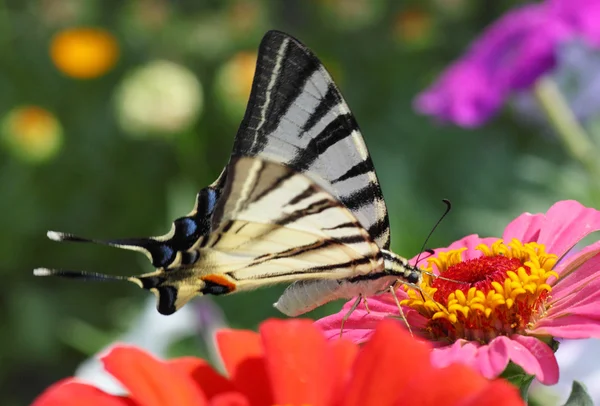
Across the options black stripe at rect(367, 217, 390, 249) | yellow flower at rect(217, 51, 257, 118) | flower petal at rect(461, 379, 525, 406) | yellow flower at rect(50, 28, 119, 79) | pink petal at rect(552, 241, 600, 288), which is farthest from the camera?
yellow flower at rect(50, 28, 119, 79)

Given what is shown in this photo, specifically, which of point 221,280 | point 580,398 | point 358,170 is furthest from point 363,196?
point 580,398

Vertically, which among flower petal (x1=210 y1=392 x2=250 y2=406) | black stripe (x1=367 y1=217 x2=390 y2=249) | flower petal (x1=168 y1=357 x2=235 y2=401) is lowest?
black stripe (x1=367 y1=217 x2=390 y2=249)

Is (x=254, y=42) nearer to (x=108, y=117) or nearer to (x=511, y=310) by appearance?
(x=108, y=117)

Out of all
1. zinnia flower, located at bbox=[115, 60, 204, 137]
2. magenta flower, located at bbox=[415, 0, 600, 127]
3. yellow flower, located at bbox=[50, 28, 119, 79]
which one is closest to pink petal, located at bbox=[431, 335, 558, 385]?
magenta flower, located at bbox=[415, 0, 600, 127]

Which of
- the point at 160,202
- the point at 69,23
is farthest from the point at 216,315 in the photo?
the point at 69,23

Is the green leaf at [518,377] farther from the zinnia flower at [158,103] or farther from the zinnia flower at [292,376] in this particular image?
the zinnia flower at [158,103]

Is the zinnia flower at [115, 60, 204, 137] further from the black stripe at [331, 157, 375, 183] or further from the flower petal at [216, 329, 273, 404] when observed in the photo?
the flower petal at [216, 329, 273, 404]

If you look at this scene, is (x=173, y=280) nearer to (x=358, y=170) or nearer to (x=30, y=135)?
(x=358, y=170)

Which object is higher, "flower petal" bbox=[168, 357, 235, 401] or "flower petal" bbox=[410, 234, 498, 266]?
"flower petal" bbox=[168, 357, 235, 401]
